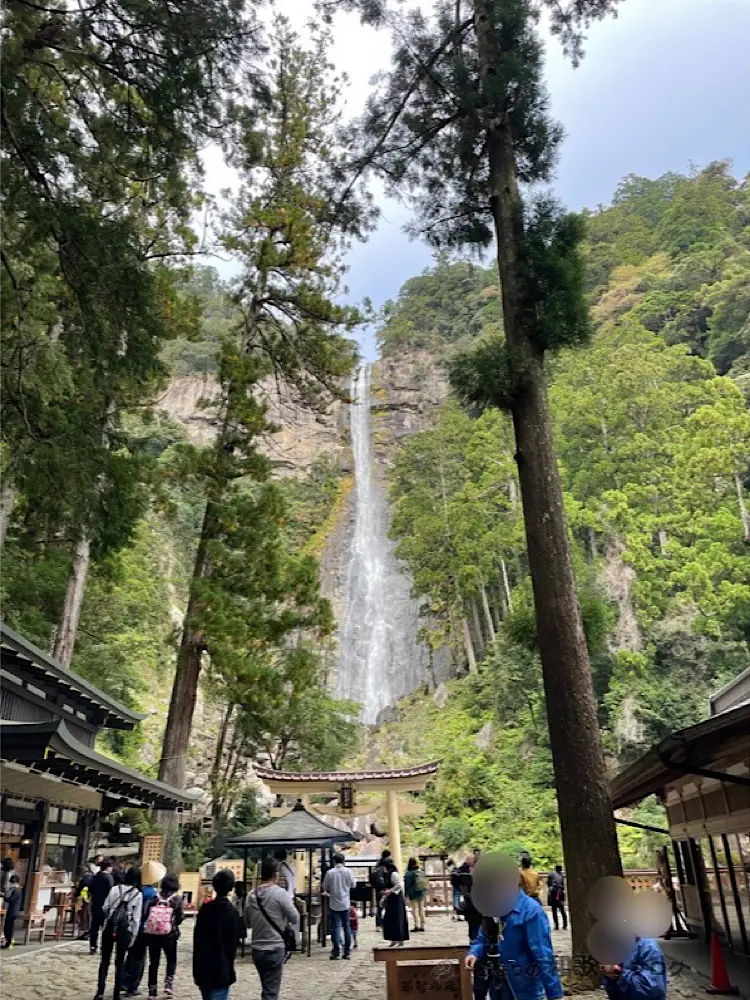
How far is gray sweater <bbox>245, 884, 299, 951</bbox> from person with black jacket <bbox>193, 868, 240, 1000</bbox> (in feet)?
0.85

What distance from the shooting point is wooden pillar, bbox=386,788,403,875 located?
13.9 meters

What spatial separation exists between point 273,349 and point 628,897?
38.2ft

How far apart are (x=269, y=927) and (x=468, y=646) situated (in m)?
25.5

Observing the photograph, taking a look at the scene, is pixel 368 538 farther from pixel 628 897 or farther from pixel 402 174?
pixel 628 897

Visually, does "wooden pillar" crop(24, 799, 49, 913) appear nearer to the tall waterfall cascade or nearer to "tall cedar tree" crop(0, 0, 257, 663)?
"tall cedar tree" crop(0, 0, 257, 663)

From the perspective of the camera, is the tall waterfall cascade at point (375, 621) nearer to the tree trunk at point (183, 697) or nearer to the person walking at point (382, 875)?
the person walking at point (382, 875)

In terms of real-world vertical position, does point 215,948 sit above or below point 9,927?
above

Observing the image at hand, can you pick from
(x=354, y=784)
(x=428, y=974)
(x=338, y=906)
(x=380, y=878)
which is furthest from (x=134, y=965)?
(x=354, y=784)

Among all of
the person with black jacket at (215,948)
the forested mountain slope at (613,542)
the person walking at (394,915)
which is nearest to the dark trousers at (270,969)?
the person with black jacket at (215,948)

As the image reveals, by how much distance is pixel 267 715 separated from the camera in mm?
11766

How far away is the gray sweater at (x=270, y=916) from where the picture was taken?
451 cm

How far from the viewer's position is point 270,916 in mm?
4555

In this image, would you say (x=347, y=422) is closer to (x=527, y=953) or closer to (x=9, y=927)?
(x=9, y=927)

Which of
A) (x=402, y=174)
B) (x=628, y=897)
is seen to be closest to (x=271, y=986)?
(x=628, y=897)
